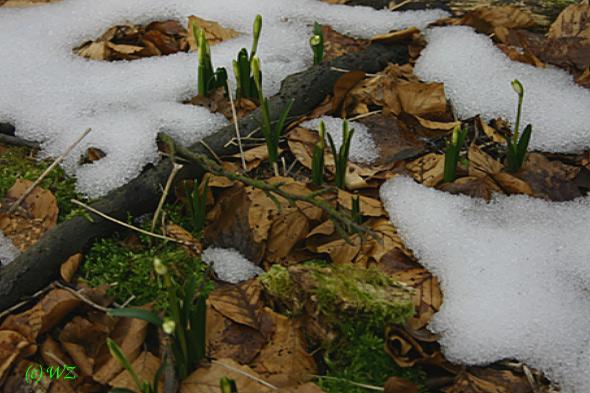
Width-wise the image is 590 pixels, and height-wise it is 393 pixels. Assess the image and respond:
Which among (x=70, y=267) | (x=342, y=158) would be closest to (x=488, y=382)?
(x=342, y=158)

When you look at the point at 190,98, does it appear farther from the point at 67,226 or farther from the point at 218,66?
the point at 67,226

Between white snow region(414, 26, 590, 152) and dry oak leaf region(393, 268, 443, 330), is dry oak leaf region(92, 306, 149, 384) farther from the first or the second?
white snow region(414, 26, 590, 152)

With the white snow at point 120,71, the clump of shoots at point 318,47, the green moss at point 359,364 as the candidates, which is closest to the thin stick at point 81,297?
the white snow at point 120,71

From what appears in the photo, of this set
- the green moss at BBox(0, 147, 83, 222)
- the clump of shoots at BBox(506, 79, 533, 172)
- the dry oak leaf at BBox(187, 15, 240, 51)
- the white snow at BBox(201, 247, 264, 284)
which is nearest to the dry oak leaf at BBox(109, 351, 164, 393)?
the white snow at BBox(201, 247, 264, 284)

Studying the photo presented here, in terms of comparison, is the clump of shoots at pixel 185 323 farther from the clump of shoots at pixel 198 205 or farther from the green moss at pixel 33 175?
the green moss at pixel 33 175

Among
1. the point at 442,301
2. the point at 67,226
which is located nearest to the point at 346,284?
the point at 442,301
